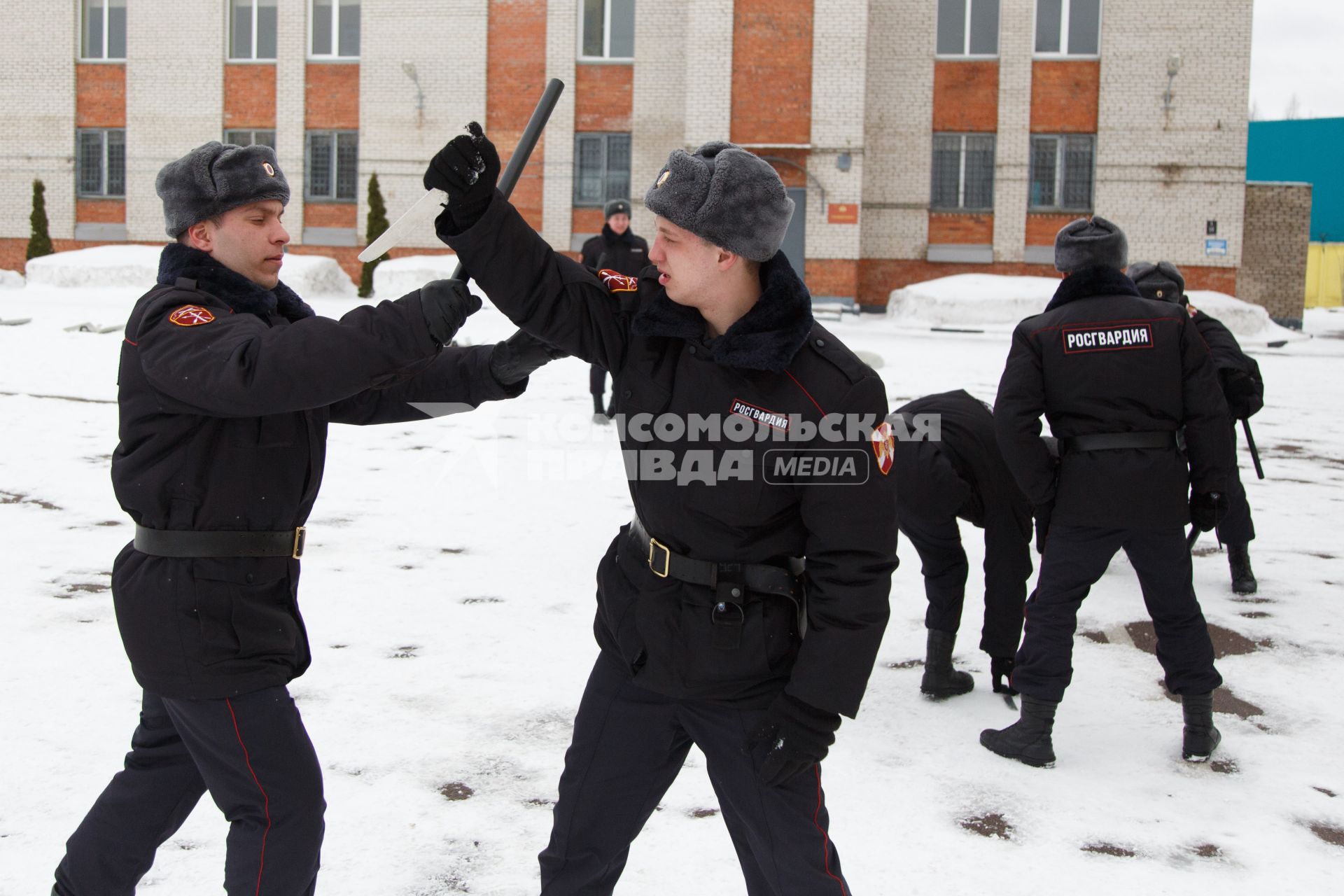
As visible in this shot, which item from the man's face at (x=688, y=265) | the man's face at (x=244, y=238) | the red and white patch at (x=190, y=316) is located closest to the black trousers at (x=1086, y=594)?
the man's face at (x=688, y=265)

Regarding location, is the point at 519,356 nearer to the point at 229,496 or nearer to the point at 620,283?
the point at 620,283

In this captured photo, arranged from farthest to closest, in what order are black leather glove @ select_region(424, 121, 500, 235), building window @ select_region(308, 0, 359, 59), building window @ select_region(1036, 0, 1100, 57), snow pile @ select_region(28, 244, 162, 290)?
building window @ select_region(308, 0, 359, 59) < building window @ select_region(1036, 0, 1100, 57) < snow pile @ select_region(28, 244, 162, 290) < black leather glove @ select_region(424, 121, 500, 235)

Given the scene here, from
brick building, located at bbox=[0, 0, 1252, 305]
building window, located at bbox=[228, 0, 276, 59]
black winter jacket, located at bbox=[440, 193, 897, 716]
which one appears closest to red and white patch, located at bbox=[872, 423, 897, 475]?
black winter jacket, located at bbox=[440, 193, 897, 716]

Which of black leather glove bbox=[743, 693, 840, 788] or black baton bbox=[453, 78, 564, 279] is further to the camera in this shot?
black baton bbox=[453, 78, 564, 279]

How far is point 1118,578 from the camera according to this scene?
583 cm

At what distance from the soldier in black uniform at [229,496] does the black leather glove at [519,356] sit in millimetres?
235

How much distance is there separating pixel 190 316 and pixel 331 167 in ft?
78.6

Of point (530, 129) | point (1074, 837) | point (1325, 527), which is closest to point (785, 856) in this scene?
point (1074, 837)

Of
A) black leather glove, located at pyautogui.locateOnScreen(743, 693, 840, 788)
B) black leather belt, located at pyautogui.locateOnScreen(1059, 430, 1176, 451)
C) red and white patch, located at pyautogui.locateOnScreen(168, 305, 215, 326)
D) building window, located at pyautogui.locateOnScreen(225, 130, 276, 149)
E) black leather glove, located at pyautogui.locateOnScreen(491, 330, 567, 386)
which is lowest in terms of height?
black leather glove, located at pyautogui.locateOnScreen(743, 693, 840, 788)

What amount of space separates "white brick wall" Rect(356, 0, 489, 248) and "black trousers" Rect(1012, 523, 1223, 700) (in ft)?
67.9

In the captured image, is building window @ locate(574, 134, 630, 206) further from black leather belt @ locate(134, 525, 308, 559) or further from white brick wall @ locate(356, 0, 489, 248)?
black leather belt @ locate(134, 525, 308, 559)

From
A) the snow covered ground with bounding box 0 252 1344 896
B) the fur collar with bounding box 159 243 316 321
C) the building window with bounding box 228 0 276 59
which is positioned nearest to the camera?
the fur collar with bounding box 159 243 316 321

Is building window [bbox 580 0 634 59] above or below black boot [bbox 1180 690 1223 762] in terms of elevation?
above

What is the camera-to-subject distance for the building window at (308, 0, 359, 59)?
24.2 meters
